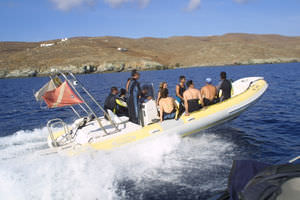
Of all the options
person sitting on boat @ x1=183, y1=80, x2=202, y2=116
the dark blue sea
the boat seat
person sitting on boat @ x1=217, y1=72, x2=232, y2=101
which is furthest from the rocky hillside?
the dark blue sea

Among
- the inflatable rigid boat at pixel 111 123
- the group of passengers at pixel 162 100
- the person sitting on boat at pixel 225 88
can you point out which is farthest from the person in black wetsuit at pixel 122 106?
the person sitting on boat at pixel 225 88

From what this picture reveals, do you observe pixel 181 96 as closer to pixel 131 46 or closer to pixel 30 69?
pixel 30 69

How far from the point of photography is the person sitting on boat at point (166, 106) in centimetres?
694

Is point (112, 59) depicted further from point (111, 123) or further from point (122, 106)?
point (111, 123)

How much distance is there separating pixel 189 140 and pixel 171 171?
6.32 ft

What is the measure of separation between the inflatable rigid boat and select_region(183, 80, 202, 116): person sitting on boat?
0.77 ft

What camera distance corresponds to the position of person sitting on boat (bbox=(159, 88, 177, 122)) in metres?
6.94

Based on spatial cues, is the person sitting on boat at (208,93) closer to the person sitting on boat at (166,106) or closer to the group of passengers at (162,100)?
the group of passengers at (162,100)

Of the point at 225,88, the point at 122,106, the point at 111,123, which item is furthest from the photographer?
the point at 225,88

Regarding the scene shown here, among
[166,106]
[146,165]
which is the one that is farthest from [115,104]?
[146,165]

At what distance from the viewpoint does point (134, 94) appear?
21.8ft

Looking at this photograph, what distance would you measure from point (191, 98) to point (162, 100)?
3.79 feet

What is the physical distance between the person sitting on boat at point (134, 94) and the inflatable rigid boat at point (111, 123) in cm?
25

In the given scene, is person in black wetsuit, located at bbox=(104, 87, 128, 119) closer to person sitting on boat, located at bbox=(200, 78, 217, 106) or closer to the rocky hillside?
person sitting on boat, located at bbox=(200, 78, 217, 106)
